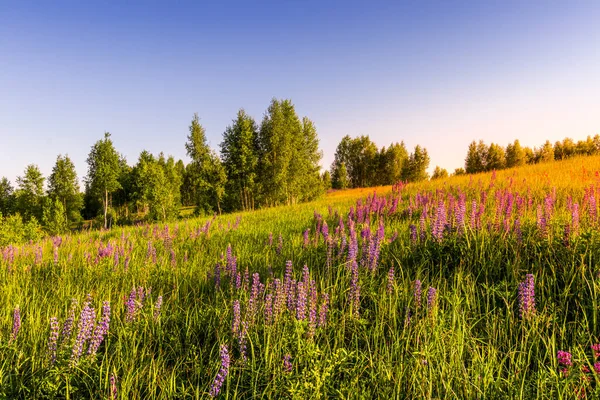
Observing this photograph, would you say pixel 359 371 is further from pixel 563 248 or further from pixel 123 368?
pixel 563 248

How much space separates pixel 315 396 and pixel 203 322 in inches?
55.0

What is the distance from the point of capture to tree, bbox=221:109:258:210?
3303cm

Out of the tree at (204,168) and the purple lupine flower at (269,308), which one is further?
the tree at (204,168)

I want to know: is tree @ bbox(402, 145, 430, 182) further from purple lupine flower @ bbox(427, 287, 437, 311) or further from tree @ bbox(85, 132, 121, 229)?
purple lupine flower @ bbox(427, 287, 437, 311)

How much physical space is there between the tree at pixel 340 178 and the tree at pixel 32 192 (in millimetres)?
64158

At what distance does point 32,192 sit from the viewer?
49.8 m

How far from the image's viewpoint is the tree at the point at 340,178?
77500 millimetres

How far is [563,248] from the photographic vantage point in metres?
3.20

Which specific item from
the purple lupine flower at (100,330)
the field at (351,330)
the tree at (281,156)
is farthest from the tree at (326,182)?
the purple lupine flower at (100,330)

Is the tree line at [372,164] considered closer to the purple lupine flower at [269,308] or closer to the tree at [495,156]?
the tree at [495,156]

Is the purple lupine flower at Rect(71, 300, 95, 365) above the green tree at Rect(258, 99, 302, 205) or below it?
below

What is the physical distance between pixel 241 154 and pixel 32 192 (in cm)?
4421

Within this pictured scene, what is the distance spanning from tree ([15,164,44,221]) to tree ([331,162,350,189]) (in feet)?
210

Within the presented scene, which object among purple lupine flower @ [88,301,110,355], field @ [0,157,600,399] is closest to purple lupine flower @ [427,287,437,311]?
field @ [0,157,600,399]
